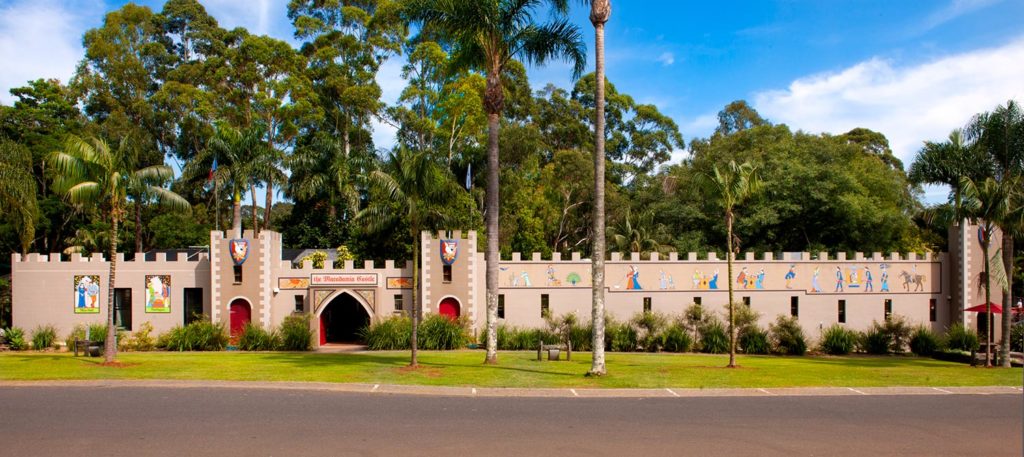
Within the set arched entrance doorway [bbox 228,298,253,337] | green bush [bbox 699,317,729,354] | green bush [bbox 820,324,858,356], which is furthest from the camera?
arched entrance doorway [bbox 228,298,253,337]

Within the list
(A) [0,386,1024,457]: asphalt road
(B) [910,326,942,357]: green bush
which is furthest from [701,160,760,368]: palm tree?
(B) [910,326,942,357]: green bush

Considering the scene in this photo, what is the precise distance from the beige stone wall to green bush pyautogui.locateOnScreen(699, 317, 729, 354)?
2287cm

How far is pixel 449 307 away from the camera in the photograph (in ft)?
111

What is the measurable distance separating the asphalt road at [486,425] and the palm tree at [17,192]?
893 inches

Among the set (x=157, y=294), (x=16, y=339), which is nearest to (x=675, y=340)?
(x=157, y=294)

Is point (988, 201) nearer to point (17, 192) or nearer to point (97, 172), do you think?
point (97, 172)

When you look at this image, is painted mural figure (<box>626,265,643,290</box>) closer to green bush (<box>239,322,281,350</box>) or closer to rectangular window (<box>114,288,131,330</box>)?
green bush (<box>239,322,281,350</box>)

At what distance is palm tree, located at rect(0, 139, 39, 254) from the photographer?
34531 millimetres

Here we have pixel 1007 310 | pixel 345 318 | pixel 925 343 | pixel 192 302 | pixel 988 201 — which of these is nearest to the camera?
pixel 988 201

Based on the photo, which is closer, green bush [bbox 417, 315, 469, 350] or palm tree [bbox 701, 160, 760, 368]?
palm tree [bbox 701, 160, 760, 368]

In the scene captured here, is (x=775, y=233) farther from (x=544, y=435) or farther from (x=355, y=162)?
(x=544, y=435)

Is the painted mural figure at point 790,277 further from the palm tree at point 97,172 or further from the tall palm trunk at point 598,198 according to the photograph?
the palm tree at point 97,172

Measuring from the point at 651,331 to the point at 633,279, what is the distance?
376 centimetres

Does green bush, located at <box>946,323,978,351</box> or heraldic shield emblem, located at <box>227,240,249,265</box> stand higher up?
heraldic shield emblem, located at <box>227,240,249,265</box>
